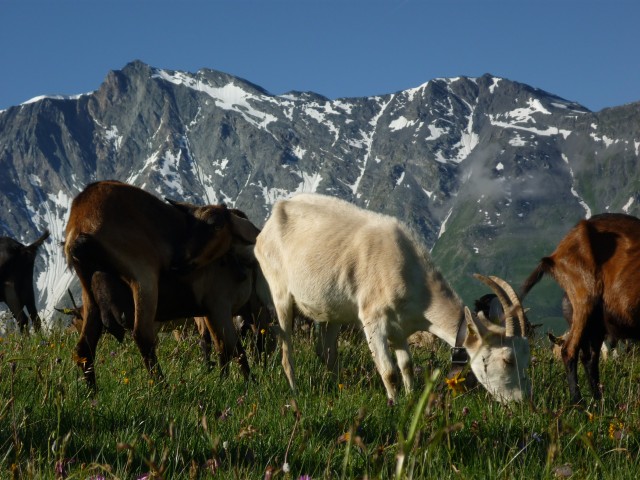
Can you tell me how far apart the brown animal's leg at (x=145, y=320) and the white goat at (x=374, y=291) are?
1.40m

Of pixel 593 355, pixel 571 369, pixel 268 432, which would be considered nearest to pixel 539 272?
pixel 593 355

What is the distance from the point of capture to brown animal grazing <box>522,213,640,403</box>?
9008mm

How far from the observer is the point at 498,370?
25.3 feet

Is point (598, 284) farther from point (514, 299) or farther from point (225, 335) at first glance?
point (225, 335)

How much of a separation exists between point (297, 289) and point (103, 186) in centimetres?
242

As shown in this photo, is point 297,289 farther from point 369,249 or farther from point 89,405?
point 89,405

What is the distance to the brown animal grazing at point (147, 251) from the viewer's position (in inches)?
337

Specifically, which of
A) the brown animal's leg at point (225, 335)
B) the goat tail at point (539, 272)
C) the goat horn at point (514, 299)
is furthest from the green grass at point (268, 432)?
the goat tail at point (539, 272)

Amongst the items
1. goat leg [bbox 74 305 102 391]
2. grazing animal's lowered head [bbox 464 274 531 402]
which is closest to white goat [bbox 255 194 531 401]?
grazing animal's lowered head [bbox 464 274 531 402]

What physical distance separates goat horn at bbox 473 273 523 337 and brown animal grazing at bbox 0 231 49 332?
1268cm

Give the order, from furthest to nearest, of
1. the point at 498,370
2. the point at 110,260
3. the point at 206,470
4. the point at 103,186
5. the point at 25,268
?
the point at 25,268 < the point at 103,186 < the point at 110,260 < the point at 498,370 < the point at 206,470

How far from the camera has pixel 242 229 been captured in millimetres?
10547

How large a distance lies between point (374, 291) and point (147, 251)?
2450mm

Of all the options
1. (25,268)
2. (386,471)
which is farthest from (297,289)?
(25,268)
